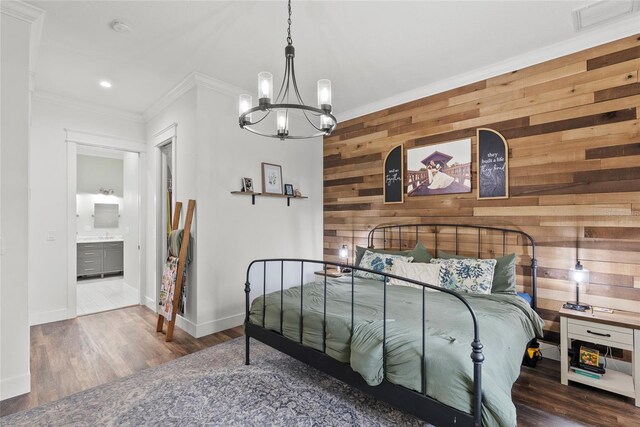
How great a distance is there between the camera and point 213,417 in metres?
2.02

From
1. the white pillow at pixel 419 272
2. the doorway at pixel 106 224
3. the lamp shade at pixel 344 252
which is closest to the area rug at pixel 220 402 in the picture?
the white pillow at pixel 419 272

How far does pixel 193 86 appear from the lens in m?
3.49

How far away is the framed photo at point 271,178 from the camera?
4.11m

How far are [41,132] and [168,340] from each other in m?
3.11

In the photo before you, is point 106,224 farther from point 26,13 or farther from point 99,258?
point 26,13

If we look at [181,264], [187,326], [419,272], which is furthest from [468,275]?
[187,326]

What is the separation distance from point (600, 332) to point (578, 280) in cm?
43

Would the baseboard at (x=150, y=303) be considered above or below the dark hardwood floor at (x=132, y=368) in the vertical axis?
above

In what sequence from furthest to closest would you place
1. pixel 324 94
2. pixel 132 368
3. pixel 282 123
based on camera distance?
pixel 132 368
pixel 282 123
pixel 324 94

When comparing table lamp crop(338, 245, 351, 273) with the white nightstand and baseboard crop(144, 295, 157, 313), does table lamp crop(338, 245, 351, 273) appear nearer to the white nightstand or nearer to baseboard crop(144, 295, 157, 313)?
the white nightstand

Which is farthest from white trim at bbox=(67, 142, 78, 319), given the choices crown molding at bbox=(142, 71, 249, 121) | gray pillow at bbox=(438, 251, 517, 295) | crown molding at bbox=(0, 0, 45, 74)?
gray pillow at bbox=(438, 251, 517, 295)

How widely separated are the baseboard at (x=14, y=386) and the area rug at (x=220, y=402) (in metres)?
0.30

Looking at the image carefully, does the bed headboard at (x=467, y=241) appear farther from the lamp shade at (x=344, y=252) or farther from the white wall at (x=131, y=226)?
the white wall at (x=131, y=226)

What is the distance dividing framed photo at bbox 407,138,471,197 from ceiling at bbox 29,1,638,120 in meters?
0.79
